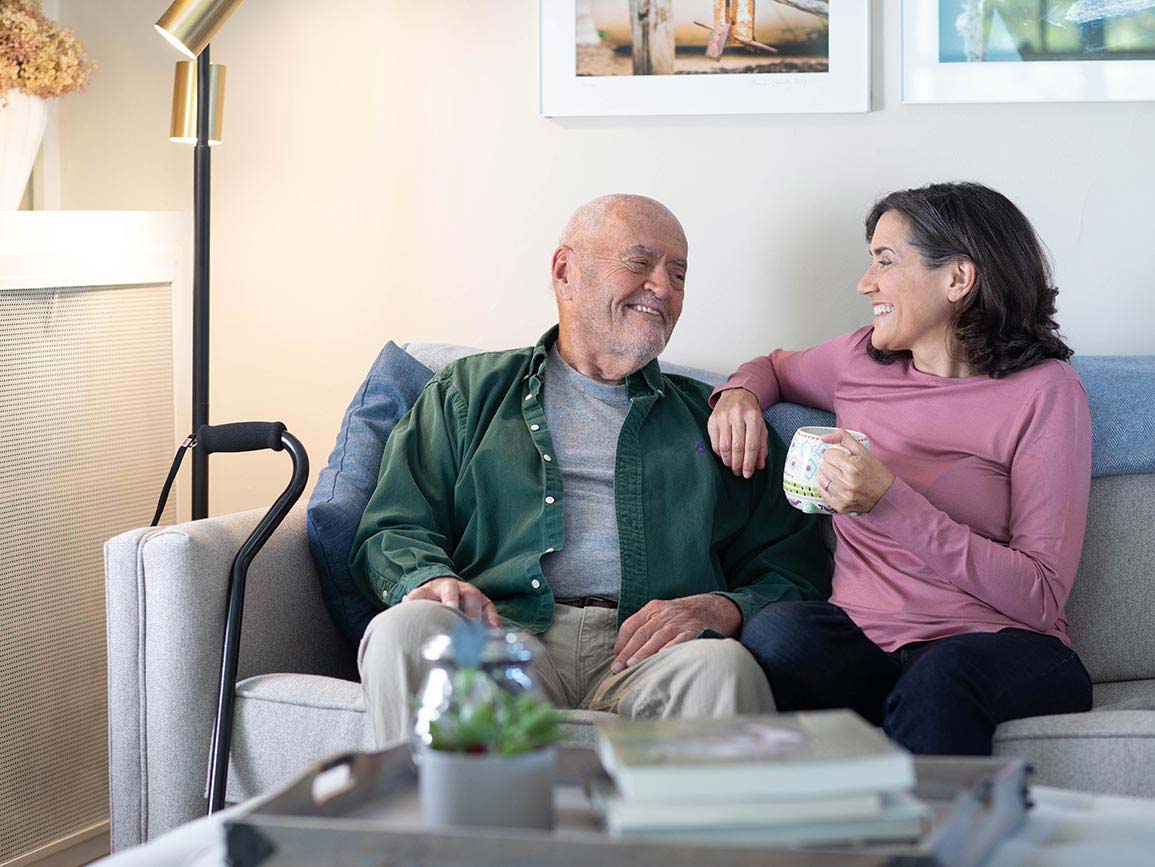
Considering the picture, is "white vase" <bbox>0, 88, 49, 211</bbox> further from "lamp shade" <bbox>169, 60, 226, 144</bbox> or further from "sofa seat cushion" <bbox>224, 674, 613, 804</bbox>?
"sofa seat cushion" <bbox>224, 674, 613, 804</bbox>

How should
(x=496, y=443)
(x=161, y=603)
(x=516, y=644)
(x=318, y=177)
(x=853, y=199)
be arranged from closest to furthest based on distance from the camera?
1. (x=516, y=644)
2. (x=161, y=603)
3. (x=496, y=443)
4. (x=853, y=199)
5. (x=318, y=177)

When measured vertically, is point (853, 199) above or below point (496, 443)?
above

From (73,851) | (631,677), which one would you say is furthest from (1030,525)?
(73,851)

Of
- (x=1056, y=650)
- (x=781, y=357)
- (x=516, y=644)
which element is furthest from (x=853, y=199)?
(x=516, y=644)

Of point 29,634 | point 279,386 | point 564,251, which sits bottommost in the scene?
point 29,634

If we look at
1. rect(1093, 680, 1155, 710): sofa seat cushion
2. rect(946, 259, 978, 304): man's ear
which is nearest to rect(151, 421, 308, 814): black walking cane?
rect(946, 259, 978, 304): man's ear

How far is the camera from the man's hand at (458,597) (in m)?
1.92

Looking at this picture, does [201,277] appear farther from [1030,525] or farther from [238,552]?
[1030,525]

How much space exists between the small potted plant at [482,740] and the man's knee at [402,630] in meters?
0.71

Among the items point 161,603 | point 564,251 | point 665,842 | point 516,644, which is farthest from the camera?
point 564,251

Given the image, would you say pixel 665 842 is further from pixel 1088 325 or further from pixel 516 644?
pixel 1088 325

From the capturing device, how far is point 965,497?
200 cm

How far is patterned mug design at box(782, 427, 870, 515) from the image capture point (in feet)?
6.06

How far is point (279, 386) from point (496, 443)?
0.85 meters
